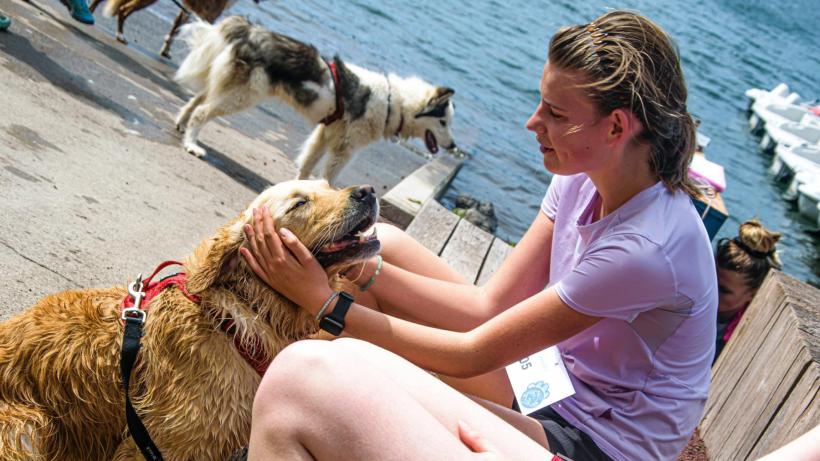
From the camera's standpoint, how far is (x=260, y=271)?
267 cm

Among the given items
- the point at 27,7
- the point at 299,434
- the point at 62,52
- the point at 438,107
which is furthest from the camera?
the point at 438,107

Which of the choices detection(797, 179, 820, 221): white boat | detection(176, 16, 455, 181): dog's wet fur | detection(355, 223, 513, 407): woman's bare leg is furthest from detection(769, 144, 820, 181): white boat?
detection(355, 223, 513, 407): woman's bare leg

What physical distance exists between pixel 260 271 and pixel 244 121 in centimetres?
623

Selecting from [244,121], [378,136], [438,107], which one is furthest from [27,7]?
[438,107]

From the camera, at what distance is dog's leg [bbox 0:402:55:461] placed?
7.78ft

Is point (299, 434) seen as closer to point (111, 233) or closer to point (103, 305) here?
point (103, 305)

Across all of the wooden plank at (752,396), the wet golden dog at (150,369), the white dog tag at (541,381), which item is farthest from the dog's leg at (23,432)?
the wooden plank at (752,396)

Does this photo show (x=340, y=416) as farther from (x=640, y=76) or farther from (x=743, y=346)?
(x=743, y=346)

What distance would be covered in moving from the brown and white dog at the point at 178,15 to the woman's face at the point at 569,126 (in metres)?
7.45

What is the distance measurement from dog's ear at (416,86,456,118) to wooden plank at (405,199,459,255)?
2608 millimetres

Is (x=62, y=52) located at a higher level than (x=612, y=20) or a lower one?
lower

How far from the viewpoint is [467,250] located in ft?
17.9

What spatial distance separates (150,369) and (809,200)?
15233 mm

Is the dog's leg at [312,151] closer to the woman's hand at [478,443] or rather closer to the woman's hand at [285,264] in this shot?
the woman's hand at [285,264]
